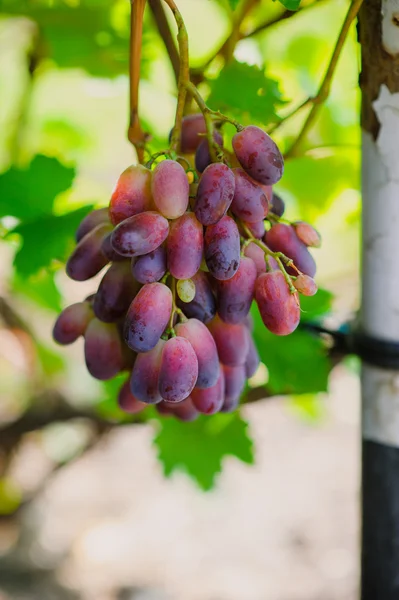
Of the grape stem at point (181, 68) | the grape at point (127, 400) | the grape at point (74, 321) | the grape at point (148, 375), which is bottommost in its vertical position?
the grape at point (127, 400)

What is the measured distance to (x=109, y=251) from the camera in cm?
44

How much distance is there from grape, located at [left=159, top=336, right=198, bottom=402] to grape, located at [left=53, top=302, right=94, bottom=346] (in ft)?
0.43

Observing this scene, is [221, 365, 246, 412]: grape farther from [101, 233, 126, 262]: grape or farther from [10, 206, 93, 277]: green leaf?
[10, 206, 93, 277]: green leaf

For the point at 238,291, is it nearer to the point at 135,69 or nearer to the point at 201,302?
the point at 201,302

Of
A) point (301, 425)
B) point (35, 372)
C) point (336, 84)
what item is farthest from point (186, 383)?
point (301, 425)

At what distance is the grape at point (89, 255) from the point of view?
471 mm

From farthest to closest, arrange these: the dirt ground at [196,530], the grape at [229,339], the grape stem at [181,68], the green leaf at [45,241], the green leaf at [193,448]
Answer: the dirt ground at [196,530]
the green leaf at [193,448]
the green leaf at [45,241]
the grape at [229,339]
the grape stem at [181,68]

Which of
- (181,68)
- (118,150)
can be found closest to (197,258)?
(181,68)

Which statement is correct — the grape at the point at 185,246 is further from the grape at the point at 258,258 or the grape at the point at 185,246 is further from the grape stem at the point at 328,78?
the grape stem at the point at 328,78

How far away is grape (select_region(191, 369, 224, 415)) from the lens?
0.48 meters

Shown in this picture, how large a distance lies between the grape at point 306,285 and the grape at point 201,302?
6cm

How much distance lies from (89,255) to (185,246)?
0.38 feet

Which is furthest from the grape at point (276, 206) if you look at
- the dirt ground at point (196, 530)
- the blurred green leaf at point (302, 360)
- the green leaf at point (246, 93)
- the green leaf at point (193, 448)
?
the dirt ground at point (196, 530)

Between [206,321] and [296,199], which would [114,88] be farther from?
[206,321]
